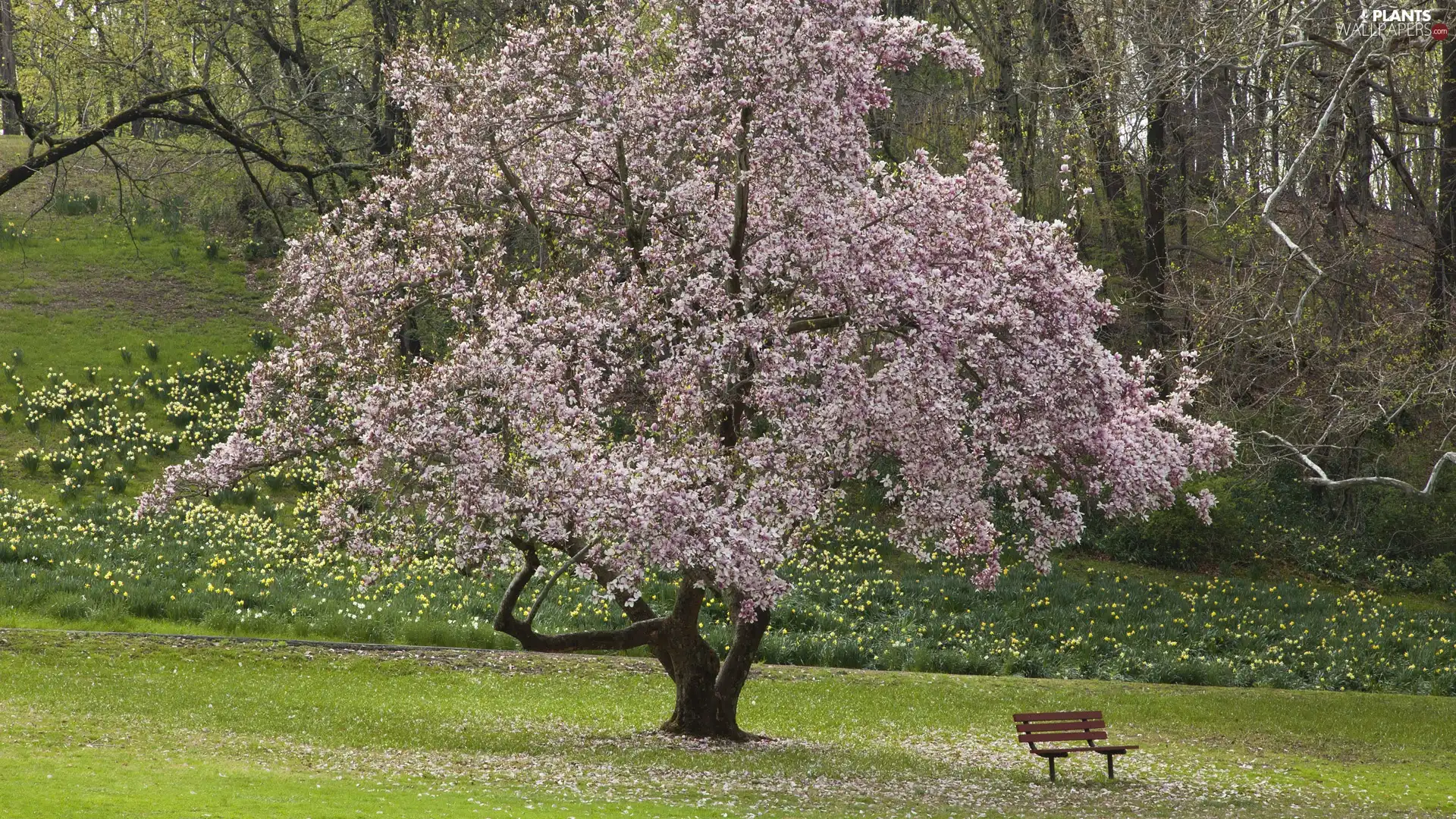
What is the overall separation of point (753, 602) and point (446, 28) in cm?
1453

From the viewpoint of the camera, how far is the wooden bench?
12625 millimetres

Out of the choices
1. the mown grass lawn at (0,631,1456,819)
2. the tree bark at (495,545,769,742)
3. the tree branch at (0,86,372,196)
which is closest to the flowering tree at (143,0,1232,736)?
the tree bark at (495,545,769,742)

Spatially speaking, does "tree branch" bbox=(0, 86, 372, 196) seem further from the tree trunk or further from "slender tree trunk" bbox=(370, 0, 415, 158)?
"slender tree trunk" bbox=(370, 0, 415, 158)

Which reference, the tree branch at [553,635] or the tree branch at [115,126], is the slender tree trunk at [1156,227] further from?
the tree branch at [115,126]

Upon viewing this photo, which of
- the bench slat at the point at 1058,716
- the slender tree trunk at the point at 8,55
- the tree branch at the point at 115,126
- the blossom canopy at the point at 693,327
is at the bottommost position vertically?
the bench slat at the point at 1058,716

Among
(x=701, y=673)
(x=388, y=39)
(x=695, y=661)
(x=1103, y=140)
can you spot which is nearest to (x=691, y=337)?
(x=695, y=661)

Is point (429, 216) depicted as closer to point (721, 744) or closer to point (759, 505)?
point (759, 505)

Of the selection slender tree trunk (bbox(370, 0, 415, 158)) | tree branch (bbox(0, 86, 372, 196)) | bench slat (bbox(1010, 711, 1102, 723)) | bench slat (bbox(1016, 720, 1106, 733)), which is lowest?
bench slat (bbox(1016, 720, 1106, 733))

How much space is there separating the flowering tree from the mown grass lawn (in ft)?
4.94

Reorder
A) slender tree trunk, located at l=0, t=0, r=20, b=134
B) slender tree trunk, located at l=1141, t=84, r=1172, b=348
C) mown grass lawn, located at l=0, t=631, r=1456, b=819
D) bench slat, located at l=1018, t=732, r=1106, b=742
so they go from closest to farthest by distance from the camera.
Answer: mown grass lawn, located at l=0, t=631, r=1456, b=819 < bench slat, located at l=1018, t=732, r=1106, b=742 < slender tree trunk, located at l=0, t=0, r=20, b=134 < slender tree trunk, located at l=1141, t=84, r=1172, b=348

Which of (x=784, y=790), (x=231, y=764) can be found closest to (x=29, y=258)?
(x=231, y=764)

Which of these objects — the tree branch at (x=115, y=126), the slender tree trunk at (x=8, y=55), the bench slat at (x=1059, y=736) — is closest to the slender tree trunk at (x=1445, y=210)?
the bench slat at (x=1059, y=736)

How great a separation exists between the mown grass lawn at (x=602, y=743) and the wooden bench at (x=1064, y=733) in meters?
0.31

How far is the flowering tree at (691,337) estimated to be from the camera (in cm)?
1105
